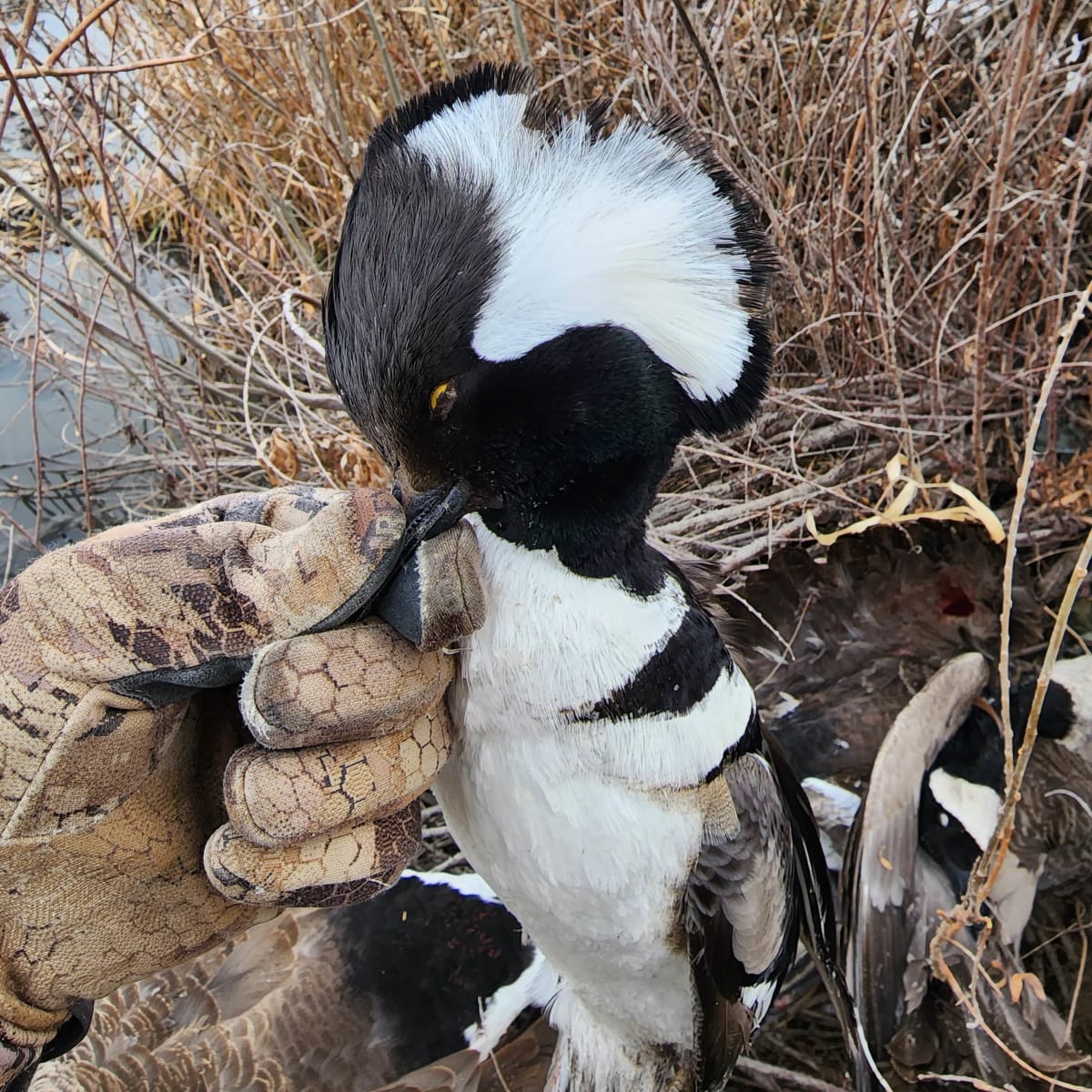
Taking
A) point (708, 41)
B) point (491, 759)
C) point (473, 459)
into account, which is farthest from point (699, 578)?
point (708, 41)

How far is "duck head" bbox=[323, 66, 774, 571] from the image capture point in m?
0.84

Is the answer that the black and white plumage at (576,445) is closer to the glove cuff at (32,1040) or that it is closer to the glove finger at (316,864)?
the glove finger at (316,864)

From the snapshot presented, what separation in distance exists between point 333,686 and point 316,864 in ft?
0.59

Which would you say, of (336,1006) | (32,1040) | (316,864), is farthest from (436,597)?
(336,1006)

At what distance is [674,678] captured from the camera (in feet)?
3.47

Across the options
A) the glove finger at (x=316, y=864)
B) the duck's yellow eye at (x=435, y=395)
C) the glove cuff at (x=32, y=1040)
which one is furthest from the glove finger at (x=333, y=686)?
the glove cuff at (x=32, y=1040)

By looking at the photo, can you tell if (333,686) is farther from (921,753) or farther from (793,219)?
(793,219)

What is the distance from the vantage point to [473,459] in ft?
3.00

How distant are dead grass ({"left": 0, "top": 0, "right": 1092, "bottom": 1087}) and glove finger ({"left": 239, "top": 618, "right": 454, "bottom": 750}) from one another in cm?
109

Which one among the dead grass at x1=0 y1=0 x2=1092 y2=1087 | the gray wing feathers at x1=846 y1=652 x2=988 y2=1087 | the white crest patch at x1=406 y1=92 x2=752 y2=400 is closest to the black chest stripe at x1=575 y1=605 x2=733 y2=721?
the white crest patch at x1=406 y1=92 x2=752 y2=400

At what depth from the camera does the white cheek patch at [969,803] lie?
1560 mm

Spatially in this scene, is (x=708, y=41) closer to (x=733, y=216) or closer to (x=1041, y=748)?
(x=733, y=216)

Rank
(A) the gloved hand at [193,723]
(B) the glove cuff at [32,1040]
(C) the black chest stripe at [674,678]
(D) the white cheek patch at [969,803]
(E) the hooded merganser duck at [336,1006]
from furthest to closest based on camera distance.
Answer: (D) the white cheek patch at [969,803] → (E) the hooded merganser duck at [336,1006] → (C) the black chest stripe at [674,678] → (B) the glove cuff at [32,1040] → (A) the gloved hand at [193,723]

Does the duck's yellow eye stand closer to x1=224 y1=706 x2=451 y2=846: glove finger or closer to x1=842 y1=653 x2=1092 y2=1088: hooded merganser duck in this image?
x1=224 y1=706 x2=451 y2=846: glove finger
